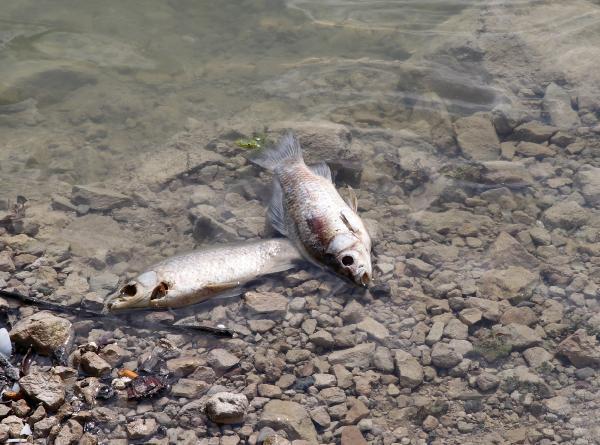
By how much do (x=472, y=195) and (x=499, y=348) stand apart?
189cm

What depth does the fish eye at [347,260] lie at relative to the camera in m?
5.36

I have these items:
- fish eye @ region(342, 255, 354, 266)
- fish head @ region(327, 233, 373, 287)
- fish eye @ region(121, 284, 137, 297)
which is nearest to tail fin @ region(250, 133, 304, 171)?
fish head @ region(327, 233, 373, 287)

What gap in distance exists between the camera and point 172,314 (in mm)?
5211

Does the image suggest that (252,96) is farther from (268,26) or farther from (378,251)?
(378,251)

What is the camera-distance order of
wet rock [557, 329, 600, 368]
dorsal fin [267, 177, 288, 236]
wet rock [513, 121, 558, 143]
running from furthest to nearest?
wet rock [513, 121, 558, 143], dorsal fin [267, 177, 288, 236], wet rock [557, 329, 600, 368]

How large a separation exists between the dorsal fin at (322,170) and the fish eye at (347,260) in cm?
116

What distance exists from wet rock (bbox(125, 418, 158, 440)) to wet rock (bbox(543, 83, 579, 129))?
510 cm

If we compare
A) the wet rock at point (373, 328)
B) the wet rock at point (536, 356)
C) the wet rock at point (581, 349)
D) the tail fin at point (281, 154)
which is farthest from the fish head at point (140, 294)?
the wet rock at point (581, 349)

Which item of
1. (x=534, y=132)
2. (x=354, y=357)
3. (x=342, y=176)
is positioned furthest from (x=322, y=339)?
(x=534, y=132)

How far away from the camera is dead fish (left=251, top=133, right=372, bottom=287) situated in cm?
538

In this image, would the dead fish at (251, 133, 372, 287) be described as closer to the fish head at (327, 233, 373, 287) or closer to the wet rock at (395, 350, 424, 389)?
the fish head at (327, 233, 373, 287)

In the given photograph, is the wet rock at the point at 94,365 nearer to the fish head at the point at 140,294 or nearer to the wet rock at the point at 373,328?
the fish head at the point at 140,294

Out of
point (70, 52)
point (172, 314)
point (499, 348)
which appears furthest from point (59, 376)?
point (70, 52)

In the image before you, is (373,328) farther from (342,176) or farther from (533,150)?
(533,150)
